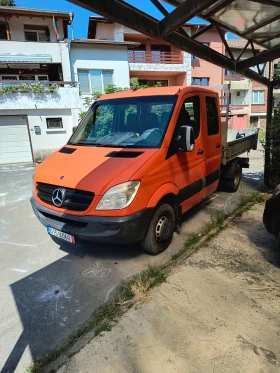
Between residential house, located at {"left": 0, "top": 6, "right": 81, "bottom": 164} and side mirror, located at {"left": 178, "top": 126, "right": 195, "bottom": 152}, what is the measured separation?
1291 centimetres

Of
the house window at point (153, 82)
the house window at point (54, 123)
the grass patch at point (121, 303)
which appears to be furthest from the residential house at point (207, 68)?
the grass patch at point (121, 303)

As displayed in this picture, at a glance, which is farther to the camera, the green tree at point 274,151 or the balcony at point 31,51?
the balcony at point 31,51

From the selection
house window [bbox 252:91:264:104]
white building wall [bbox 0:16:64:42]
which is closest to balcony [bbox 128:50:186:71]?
white building wall [bbox 0:16:64:42]

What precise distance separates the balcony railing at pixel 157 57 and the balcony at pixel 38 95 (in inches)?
343

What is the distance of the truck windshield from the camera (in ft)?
11.7

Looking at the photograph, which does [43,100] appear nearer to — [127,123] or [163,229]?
[127,123]

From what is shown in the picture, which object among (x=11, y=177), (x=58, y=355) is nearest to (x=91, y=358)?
(x=58, y=355)

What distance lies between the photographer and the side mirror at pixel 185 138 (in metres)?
3.35

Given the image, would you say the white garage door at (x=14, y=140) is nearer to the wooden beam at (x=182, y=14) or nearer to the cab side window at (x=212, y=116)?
the cab side window at (x=212, y=116)

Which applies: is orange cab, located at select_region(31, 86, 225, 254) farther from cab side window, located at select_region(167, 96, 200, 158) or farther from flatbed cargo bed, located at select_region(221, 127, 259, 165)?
flatbed cargo bed, located at select_region(221, 127, 259, 165)

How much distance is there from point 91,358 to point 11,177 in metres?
9.61

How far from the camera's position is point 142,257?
11.7ft

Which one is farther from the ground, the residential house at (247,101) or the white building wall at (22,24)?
the white building wall at (22,24)

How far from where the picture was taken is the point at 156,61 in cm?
2252
